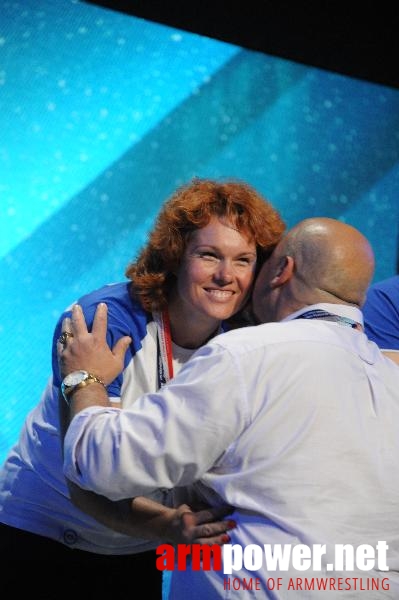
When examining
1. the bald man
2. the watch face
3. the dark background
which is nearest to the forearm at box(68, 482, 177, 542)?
the bald man

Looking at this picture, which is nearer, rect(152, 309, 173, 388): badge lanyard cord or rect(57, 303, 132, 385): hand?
rect(57, 303, 132, 385): hand

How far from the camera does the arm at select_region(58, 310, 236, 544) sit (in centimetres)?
140

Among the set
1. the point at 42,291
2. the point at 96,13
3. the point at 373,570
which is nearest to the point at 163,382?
the point at 373,570

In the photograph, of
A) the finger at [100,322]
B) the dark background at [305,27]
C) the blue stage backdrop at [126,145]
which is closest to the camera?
the finger at [100,322]

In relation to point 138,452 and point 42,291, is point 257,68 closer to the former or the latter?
point 42,291

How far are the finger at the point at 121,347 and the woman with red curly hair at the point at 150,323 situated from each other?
30 millimetres

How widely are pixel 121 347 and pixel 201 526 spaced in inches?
19.0

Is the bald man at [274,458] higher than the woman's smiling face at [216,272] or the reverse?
the reverse

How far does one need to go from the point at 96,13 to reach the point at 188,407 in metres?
2.36

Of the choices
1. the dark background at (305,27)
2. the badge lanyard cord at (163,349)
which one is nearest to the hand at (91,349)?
the badge lanyard cord at (163,349)

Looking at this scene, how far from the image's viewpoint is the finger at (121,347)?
1.74m

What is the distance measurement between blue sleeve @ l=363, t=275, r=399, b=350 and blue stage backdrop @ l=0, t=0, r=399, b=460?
1150mm

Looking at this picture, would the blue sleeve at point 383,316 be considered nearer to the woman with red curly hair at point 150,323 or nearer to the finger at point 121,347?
the woman with red curly hair at point 150,323

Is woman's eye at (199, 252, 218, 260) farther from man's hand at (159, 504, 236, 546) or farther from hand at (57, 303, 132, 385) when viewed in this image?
man's hand at (159, 504, 236, 546)
